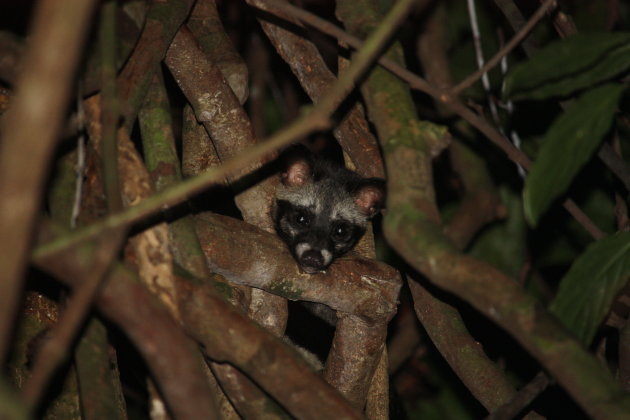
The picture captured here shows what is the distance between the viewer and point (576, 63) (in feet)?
6.51

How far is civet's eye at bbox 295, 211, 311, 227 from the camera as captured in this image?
4.36 meters

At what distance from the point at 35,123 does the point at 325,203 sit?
11.2 feet

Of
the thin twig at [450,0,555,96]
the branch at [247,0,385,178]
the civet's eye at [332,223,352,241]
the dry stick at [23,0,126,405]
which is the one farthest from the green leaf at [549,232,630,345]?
the civet's eye at [332,223,352,241]

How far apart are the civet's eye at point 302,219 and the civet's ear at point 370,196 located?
0.35m

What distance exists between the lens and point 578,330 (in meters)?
1.90

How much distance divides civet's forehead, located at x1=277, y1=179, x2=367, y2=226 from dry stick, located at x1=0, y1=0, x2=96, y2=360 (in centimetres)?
331

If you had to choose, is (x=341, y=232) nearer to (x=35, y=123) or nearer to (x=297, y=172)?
(x=297, y=172)

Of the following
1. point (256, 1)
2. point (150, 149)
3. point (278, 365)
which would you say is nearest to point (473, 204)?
point (256, 1)

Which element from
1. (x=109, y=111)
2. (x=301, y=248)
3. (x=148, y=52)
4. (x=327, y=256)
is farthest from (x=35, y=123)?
(x=327, y=256)

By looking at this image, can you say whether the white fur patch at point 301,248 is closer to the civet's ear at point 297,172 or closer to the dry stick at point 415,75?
the civet's ear at point 297,172

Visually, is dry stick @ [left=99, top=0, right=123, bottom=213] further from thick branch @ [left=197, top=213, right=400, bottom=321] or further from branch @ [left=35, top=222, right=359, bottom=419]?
thick branch @ [left=197, top=213, right=400, bottom=321]

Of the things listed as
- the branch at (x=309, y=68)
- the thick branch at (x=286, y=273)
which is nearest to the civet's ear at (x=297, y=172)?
the branch at (x=309, y=68)

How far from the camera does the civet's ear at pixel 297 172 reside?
448 cm

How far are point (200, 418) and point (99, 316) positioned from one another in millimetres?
824
